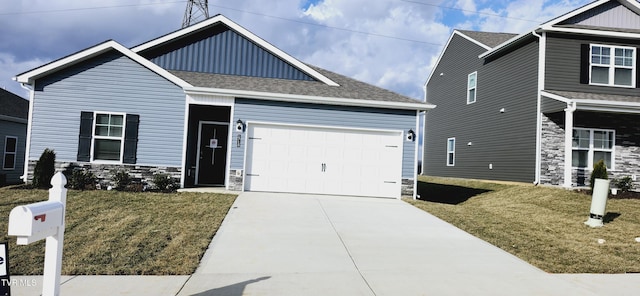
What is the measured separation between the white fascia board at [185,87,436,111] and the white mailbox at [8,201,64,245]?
946 cm

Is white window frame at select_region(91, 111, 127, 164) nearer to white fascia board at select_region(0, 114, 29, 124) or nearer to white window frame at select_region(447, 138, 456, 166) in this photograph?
white fascia board at select_region(0, 114, 29, 124)

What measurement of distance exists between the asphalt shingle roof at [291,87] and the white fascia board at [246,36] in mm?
360

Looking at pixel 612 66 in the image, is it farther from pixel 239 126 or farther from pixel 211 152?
pixel 211 152

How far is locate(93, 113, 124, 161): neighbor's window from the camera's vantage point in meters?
12.5

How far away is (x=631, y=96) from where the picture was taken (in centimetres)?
1520

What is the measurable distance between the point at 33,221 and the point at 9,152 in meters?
18.2

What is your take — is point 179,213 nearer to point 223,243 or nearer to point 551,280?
point 223,243

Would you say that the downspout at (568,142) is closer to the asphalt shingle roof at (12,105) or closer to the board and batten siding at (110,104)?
the board and batten siding at (110,104)

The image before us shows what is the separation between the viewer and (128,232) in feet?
24.4

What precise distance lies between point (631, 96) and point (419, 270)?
13.9m

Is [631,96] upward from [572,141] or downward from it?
upward

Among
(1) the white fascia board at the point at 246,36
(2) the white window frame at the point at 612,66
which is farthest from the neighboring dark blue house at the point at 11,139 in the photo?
(2) the white window frame at the point at 612,66

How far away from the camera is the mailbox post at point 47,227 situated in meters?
2.98

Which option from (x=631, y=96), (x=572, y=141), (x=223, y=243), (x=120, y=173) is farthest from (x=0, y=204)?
(x=631, y=96)
